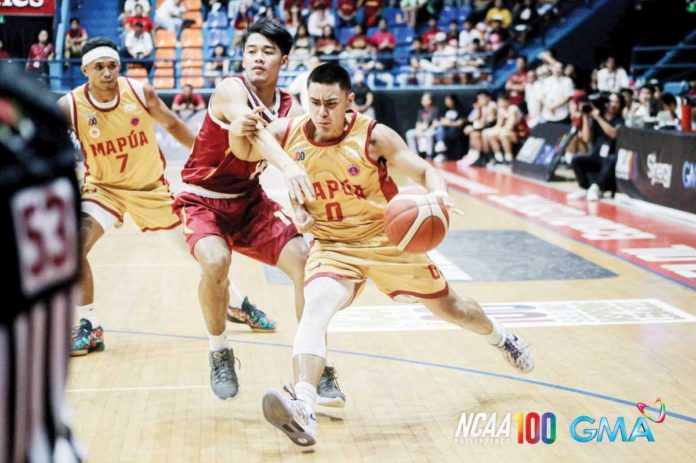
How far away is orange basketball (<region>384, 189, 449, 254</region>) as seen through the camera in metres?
4.20

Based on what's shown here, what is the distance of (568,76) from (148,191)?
41.0 feet

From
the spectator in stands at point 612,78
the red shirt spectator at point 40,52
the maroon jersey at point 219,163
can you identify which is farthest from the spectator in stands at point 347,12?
the maroon jersey at point 219,163

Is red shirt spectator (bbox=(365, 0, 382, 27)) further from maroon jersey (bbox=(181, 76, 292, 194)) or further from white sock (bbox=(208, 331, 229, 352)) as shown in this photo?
white sock (bbox=(208, 331, 229, 352))

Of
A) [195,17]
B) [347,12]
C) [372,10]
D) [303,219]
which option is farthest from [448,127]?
[303,219]

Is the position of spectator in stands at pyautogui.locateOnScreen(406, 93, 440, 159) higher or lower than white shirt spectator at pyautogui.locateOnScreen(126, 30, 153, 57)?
lower

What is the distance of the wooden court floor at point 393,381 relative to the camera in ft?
14.0

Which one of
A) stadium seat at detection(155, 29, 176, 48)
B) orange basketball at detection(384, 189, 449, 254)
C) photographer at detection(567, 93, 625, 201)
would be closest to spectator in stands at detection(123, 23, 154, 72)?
stadium seat at detection(155, 29, 176, 48)

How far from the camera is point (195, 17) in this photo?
21.1 metres

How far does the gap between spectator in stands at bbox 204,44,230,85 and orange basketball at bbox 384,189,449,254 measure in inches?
629

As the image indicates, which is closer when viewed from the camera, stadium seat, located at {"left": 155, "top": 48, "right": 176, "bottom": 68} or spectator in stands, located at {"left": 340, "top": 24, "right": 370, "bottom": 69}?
stadium seat, located at {"left": 155, "top": 48, "right": 176, "bottom": 68}

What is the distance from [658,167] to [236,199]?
753cm

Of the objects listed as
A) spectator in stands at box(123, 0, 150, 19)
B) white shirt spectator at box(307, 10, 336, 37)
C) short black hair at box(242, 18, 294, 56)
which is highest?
spectator in stands at box(123, 0, 150, 19)

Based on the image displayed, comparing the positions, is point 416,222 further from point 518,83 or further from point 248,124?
point 518,83

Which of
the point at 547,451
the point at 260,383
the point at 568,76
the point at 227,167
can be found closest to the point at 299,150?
the point at 227,167
